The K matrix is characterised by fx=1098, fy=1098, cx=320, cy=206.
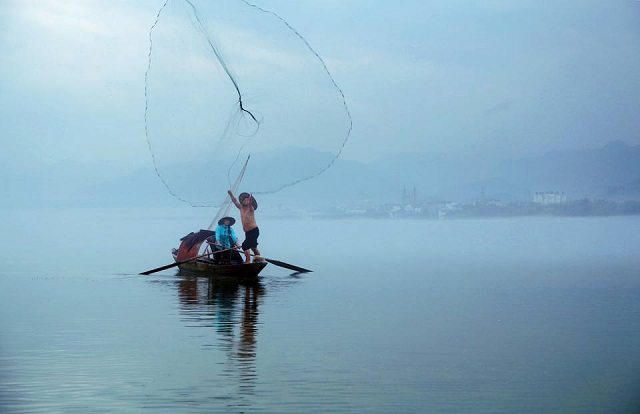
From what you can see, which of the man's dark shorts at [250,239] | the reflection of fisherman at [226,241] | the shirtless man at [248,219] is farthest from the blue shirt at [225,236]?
the man's dark shorts at [250,239]

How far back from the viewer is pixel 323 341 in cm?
847

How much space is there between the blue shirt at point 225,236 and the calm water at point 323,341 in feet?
1.64

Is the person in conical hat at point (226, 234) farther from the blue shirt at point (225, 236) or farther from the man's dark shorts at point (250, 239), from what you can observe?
the man's dark shorts at point (250, 239)

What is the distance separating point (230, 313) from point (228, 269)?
283 centimetres

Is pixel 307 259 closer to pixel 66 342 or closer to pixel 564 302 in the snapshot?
pixel 564 302

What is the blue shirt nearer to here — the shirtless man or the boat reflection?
the shirtless man

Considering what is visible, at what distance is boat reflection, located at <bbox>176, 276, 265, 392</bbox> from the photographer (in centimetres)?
747

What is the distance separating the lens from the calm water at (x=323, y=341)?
640 centimetres

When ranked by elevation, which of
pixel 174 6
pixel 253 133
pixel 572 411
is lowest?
pixel 572 411

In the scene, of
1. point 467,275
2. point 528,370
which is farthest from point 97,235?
point 528,370

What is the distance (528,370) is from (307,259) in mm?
12402

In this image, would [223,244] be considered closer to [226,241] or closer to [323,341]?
[226,241]

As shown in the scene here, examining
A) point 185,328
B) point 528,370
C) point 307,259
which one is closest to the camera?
→ point 528,370

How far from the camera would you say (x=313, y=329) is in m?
9.16
